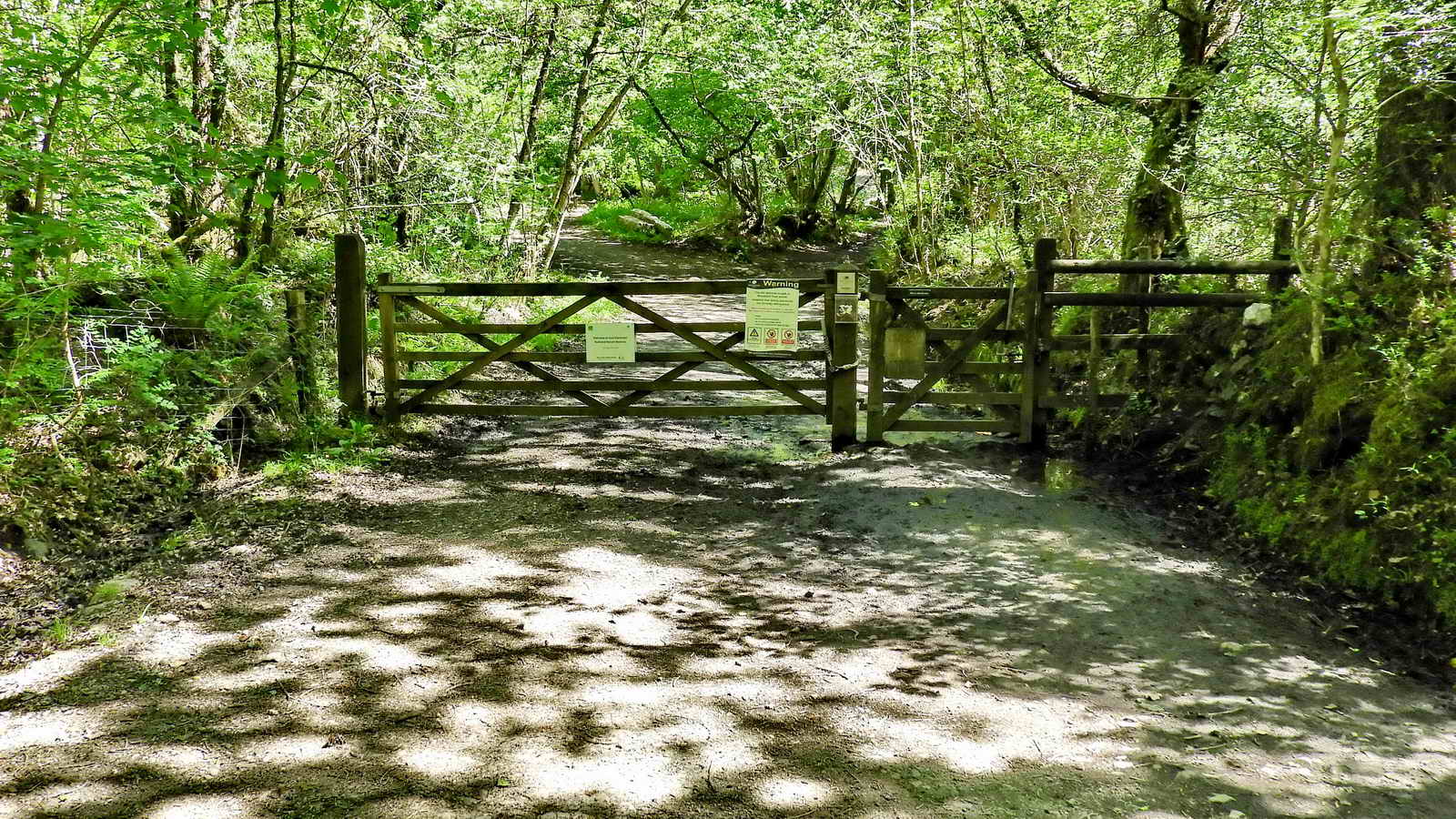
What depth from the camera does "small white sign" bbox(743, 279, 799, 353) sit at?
8727 mm

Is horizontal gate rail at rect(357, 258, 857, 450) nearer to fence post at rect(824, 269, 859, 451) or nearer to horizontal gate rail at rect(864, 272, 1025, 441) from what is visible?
fence post at rect(824, 269, 859, 451)

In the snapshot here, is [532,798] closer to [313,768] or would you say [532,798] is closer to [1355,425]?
[313,768]

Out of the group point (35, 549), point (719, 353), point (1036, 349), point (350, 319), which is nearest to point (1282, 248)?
point (1036, 349)

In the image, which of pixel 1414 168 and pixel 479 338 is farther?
pixel 479 338

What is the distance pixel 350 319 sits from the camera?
8758 millimetres

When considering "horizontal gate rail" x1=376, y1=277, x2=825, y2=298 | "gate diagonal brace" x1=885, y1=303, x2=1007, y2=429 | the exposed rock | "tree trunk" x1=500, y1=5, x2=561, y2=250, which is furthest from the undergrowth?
"tree trunk" x1=500, y1=5, x2=561, y2=250

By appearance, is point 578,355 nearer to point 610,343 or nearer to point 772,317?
point 610,343

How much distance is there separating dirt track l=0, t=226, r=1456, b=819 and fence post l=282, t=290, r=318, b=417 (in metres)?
1.41

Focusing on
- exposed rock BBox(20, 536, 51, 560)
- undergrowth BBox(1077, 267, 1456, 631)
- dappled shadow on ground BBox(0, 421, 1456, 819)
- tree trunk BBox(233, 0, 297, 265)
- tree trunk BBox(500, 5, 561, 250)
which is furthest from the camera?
tree trunk BBox(500, 5, 561, 250)

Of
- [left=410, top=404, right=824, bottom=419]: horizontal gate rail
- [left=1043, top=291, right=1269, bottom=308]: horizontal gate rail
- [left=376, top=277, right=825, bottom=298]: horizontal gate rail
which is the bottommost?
[left=410, top=404, right=824, bottom=419]: horizontal gate rail

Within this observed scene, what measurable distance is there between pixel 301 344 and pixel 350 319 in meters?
0.58

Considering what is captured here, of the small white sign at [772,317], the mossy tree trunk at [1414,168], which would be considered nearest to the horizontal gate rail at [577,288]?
the small white sign at [772,317]

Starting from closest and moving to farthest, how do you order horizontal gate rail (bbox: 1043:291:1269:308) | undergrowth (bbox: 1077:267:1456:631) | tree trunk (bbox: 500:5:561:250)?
undergrowth (bbox: 1077:267:1456:631) < horizontal gate rail (bbox: 1043:291:1269:308) < tree trunk (bbox: 500:5:561:250)

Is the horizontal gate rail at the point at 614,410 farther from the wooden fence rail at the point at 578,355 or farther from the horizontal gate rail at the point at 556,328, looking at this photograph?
the horizontal gate rail at the point at 556,328
